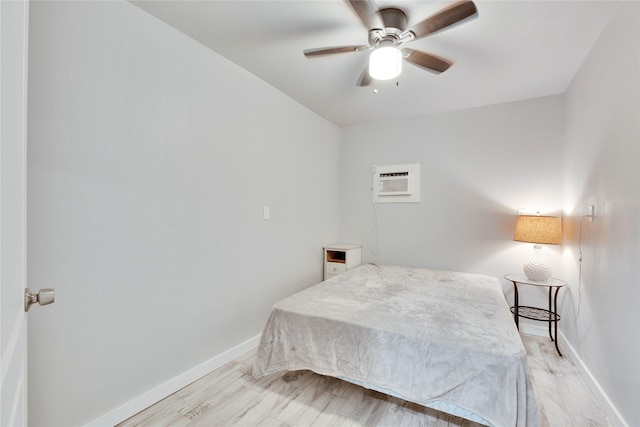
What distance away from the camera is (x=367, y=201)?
12.5 ft

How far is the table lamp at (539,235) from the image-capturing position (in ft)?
8.43

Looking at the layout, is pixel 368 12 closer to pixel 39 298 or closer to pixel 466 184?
pixel 39 298

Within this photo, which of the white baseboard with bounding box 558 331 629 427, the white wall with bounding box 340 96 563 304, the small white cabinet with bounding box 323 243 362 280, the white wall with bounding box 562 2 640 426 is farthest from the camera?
the small white cabinet with bounding box 323 243 362 280

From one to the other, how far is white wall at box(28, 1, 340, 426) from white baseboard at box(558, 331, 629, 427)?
7.75 ft

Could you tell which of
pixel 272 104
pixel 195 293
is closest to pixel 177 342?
pixel 195 293

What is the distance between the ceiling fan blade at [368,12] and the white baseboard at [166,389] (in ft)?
7.83

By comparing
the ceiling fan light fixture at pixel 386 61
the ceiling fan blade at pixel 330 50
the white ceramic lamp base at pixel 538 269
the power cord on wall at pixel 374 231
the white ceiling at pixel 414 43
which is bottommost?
the white ceramic lamp base at pixel 538 269

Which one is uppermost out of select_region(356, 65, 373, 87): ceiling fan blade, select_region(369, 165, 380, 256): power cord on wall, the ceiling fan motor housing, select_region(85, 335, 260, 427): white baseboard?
the ceiling fan motor housing

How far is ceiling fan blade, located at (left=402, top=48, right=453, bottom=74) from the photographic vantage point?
1826 millimetres

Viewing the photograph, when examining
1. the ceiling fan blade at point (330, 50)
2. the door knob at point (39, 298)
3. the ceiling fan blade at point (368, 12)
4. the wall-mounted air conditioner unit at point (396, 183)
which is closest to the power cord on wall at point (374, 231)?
the wall-mounted air conditioner unit at point (396, 183)

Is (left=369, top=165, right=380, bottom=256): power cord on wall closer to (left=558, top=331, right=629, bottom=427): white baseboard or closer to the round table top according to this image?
the round table top

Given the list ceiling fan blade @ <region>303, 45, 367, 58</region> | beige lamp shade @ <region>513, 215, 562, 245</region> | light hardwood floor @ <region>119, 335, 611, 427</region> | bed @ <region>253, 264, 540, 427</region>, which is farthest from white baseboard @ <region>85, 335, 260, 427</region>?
beige lamp shade @ <region>513, 215, 562, 245</region>

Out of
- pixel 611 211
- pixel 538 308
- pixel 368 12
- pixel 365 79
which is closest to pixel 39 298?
pixel 368 12

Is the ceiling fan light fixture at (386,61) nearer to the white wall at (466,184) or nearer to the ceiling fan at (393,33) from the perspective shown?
the ceiling fan at (393,33)
